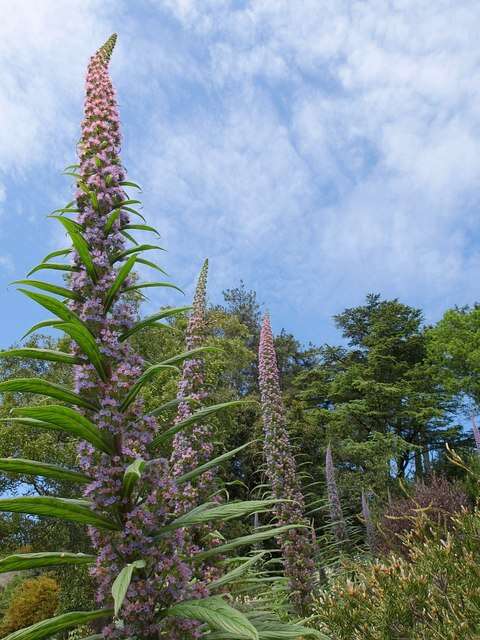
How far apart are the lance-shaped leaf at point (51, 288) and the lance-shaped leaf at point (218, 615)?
1.54 meters

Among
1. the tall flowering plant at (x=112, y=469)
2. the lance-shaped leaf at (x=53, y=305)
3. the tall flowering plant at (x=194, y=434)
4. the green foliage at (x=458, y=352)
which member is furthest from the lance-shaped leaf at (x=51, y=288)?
the green foliage at (x=458, y=352)

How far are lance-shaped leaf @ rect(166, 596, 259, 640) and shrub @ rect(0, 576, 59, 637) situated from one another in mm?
13843

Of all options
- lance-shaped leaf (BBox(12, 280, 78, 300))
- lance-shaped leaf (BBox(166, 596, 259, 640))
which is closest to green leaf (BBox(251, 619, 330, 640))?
lance-shaped leaf (BBox(166, 596, 259, 640))

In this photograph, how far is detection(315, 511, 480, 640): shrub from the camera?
10.8 ft

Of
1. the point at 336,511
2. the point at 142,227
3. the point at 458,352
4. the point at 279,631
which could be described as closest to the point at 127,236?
the point at 142,227

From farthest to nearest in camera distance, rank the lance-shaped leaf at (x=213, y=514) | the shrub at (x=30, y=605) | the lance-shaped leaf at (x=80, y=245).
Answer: the shrub at (x=30, y=605)
the lance-shaped leaf at (x=80, y=245)
the lance-shaped leaf at (x=213, y=514)

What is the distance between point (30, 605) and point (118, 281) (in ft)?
47.0

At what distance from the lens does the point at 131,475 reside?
2.11m

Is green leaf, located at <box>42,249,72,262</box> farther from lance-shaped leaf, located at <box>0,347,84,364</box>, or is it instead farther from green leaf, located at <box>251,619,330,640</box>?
green leaf, located at <box>251,619,330,640</box>

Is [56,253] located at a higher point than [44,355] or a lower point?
higher

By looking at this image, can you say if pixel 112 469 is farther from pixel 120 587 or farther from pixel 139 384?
pixel 120 587

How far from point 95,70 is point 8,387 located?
2.17 metres

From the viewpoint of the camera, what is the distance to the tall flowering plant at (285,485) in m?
6.22

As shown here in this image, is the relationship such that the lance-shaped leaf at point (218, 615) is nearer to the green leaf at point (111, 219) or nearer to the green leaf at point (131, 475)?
the green leaf at point (131, 475)
